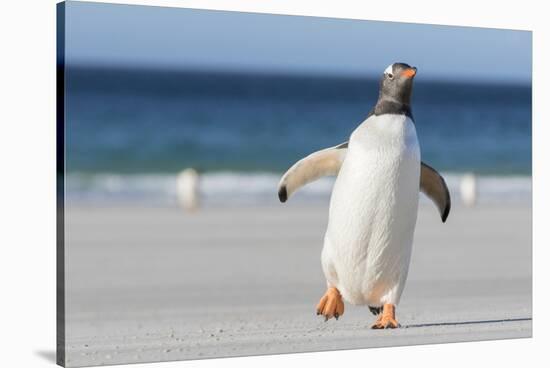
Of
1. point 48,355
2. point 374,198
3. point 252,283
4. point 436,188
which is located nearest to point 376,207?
point 374,198

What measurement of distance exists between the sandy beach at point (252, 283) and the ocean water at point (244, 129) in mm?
154

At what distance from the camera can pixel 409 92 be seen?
Answer: 7129 millimetres

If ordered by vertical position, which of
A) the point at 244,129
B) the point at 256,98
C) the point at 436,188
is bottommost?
the point at 436,188

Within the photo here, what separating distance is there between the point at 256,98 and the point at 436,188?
3.72 ft

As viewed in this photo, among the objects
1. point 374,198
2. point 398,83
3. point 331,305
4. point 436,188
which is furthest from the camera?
point 436,188

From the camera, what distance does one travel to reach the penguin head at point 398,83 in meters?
7.12

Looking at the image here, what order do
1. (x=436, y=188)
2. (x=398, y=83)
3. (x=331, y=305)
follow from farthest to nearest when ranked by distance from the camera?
(x=436, y=188) < (x=331, y=305) < (x=398, y=83)

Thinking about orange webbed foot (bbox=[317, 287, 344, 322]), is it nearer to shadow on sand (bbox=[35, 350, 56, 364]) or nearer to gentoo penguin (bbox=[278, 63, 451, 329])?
gentoo penguin (bbox=[278, 63, 451, 329])

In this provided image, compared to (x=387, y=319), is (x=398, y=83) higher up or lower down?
higher up

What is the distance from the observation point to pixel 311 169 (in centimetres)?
724

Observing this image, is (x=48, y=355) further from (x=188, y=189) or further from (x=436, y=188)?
(x=436, y=188)

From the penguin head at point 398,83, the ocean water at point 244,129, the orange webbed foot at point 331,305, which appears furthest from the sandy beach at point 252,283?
the penguin head at point 398,83

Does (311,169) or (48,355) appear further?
(311,169)

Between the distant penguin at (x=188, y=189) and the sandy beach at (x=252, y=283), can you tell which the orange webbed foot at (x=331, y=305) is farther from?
the distant penguin at (x=188, y=189)
